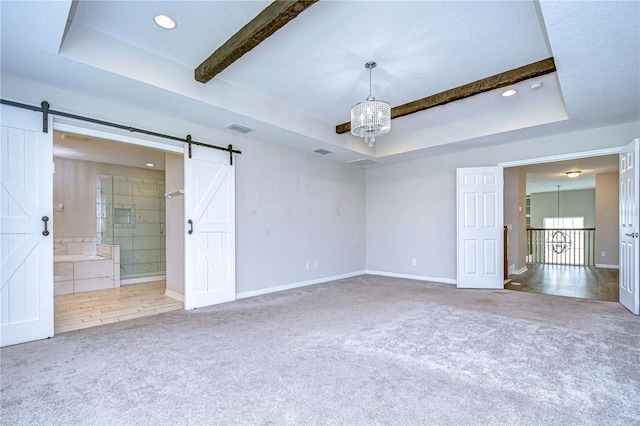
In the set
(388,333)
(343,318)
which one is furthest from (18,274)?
(388,333)

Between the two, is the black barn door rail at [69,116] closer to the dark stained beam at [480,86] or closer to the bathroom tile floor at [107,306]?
the bathroom tile floor at [107,306]

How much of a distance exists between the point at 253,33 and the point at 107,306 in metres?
4.14

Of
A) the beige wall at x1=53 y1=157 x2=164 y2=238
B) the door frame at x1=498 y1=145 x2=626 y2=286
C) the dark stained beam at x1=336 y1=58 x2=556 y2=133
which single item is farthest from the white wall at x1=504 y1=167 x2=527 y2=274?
the beige wall at x1=53 y1=157 x2=164 y2=238

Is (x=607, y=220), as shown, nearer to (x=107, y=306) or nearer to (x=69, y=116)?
(x=107, y=306)

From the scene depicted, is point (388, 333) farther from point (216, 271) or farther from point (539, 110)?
point (539, 110)

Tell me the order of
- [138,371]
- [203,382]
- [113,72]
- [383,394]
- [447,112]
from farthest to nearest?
[447,112], [113,72], [138,371], [203,382], [383,394]

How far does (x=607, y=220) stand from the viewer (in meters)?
8.26

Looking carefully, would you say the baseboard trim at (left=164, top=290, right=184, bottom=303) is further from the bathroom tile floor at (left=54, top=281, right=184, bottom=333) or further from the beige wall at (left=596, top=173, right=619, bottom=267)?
the beige wall at (left=596, top=173, right=619, bottom=267)

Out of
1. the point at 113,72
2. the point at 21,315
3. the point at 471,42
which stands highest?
the point at 471,42

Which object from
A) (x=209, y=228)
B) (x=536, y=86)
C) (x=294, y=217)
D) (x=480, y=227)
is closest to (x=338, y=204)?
(x=294, y=217)

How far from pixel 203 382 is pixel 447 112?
4746 millimetres

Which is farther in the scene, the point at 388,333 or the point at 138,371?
the point at 388,333

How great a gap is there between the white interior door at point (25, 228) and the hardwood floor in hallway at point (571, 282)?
6644mm

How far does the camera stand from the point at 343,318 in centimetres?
374
